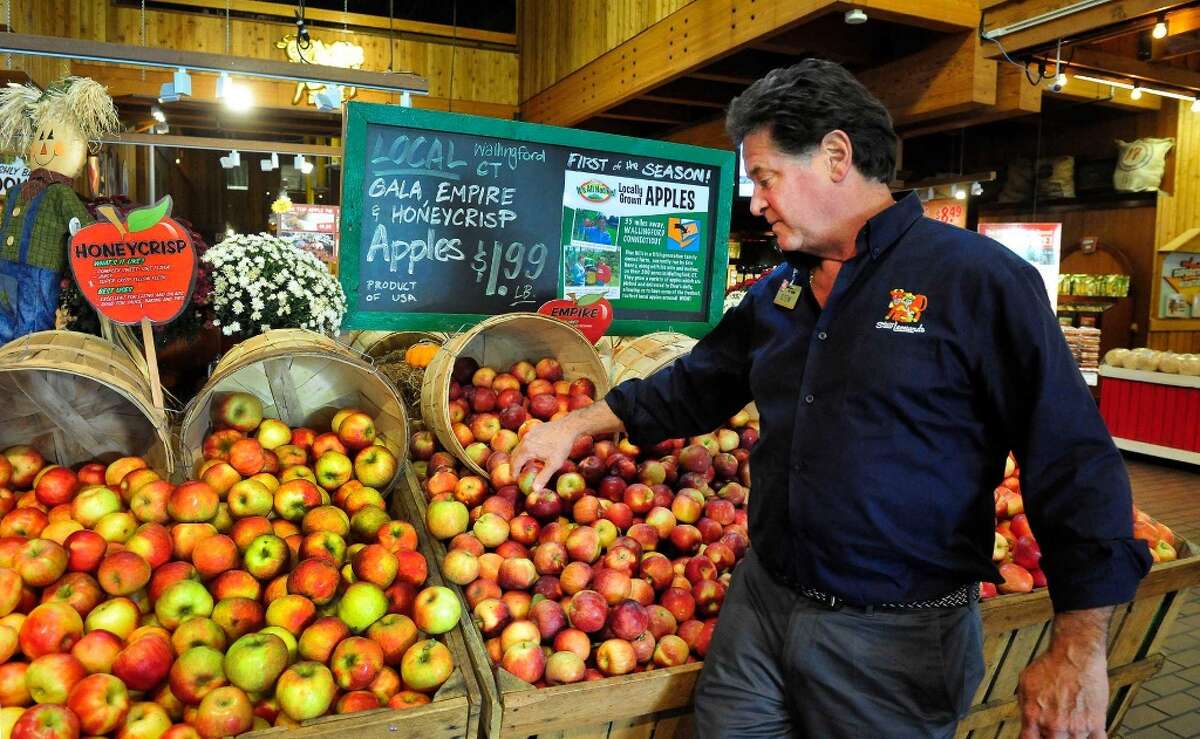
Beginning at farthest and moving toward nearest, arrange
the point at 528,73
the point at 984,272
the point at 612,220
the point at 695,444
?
the point at 528,73 → the point at 612,220 → the point at 695,444 → the point at 984,272

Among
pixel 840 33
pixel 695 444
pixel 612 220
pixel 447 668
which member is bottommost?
pixel 447 668

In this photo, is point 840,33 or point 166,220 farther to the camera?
point 840,33

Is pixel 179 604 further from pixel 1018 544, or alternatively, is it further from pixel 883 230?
pixel 1018 544

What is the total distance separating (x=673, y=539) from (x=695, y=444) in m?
0.46

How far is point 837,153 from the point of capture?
155cm

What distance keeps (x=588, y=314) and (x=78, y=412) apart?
1.63 m

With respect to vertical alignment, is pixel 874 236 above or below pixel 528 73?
below

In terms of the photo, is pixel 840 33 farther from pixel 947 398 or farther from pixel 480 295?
pixel 947 398

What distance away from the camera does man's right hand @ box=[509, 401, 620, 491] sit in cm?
216

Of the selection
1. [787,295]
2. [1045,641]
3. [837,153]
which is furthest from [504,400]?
[1045,641]

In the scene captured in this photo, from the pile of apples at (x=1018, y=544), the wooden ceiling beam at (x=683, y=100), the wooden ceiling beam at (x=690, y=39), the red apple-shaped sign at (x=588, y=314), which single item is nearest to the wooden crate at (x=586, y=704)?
the pile of apples at (x=1018, y=544)

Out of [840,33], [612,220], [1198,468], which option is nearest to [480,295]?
[612,220]

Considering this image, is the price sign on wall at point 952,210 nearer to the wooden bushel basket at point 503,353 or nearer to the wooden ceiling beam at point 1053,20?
the wooden ceiling beam at point 1053,20

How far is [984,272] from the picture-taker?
4.60 feet
